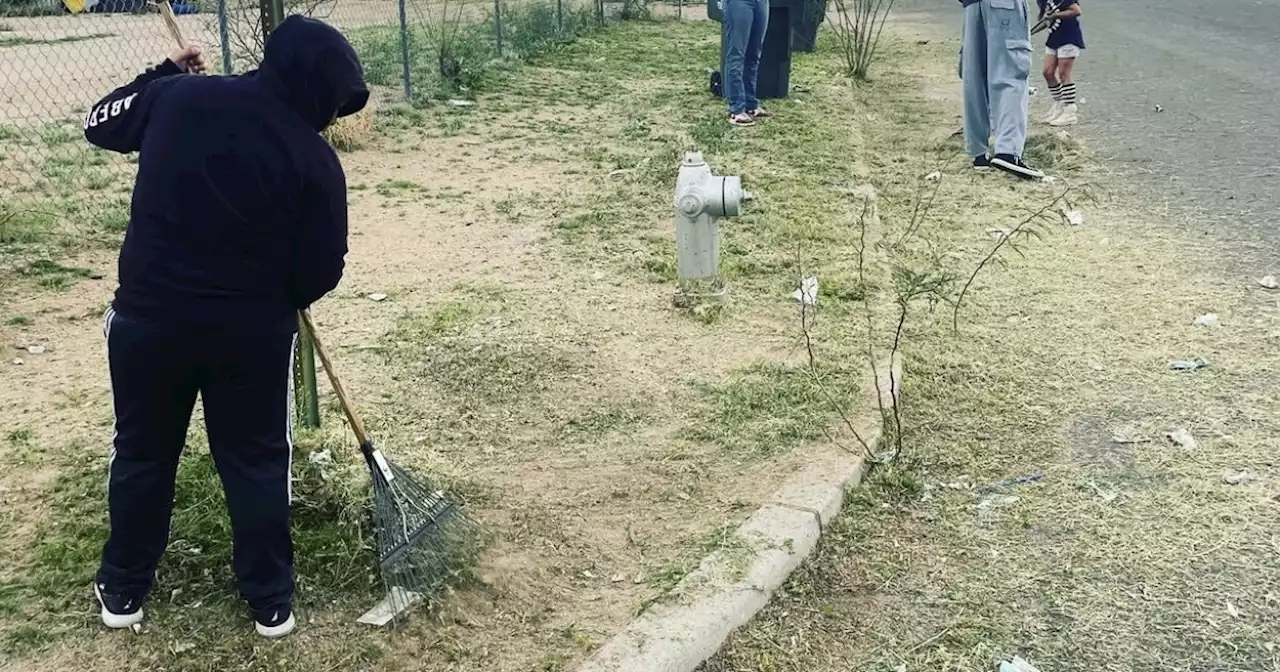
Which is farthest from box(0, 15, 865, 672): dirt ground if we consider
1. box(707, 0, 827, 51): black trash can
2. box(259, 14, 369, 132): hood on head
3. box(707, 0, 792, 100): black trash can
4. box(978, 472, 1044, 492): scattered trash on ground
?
box(707, 0, 827, 51): black trash can

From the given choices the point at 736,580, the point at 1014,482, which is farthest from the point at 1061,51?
the point at 736,580

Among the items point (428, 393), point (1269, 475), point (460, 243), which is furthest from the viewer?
point (460, 243)

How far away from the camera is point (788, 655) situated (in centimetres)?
291

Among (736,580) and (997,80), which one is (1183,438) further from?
(997,80)

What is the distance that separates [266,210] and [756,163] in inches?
220

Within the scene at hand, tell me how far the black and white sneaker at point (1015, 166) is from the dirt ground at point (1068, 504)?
2.03 m

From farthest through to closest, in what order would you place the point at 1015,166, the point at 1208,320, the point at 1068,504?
the point at 1015,166 < the point at 1208,320 < the point at 1068,504

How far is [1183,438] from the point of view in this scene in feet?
12.8

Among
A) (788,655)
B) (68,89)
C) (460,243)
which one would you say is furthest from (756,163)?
(68,89)

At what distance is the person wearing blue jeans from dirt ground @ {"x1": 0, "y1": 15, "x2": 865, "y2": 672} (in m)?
1.68

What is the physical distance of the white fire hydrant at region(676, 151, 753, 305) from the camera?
193 inches

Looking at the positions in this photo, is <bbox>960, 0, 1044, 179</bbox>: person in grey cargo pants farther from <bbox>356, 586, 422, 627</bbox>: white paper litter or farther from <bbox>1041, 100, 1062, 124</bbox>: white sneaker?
<bbox>356, 586, 422, 627</bbox>: white paper litter

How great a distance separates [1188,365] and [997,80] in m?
3.65

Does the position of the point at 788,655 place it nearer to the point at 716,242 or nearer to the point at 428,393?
the point at 428,393
